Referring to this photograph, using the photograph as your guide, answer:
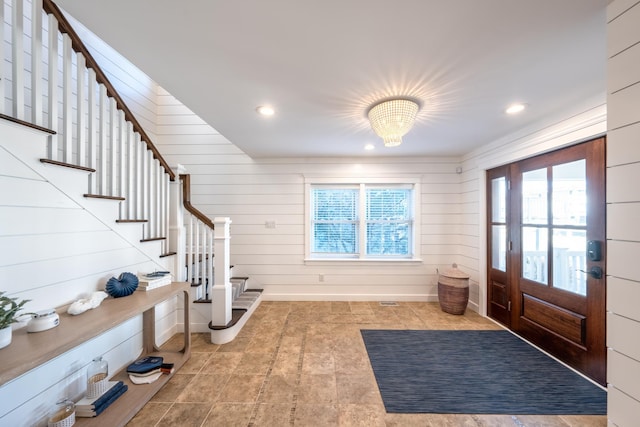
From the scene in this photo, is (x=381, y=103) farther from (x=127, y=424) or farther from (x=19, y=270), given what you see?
(x=127, y=424)

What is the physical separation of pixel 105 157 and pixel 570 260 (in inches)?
166

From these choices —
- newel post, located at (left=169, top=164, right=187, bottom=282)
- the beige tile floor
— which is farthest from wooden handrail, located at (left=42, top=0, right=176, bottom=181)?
the beige tile floor

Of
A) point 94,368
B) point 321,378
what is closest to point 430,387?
point 321,378

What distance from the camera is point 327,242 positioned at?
13.3ft

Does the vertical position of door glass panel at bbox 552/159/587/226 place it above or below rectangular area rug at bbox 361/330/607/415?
above

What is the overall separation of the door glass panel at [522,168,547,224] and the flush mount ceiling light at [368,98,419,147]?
65.9 inches

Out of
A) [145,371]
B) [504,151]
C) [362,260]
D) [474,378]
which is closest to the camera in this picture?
[145,371]

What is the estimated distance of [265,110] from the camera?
220 cm

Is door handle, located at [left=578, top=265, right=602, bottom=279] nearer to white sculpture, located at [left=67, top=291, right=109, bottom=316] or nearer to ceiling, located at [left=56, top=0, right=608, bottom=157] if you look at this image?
ceiling, located at [left=56, top=0, right=608, bottom=157]

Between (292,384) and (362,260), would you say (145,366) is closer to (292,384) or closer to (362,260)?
(292,384)


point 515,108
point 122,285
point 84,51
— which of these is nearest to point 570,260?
point 515,108

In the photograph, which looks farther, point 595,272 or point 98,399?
point 595,272

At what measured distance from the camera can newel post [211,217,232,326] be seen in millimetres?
2609

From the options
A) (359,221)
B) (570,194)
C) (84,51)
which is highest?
(84,51)
